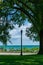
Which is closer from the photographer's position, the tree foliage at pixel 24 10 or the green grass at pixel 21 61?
the green grass at pixel 21 61

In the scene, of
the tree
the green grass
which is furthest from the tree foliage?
the green grass

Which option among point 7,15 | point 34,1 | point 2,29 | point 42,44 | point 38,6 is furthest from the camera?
point 2,29

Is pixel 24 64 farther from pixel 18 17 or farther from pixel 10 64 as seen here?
pixel 18 17

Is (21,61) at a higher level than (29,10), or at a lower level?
lower

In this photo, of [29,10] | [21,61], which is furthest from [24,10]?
[21,61]

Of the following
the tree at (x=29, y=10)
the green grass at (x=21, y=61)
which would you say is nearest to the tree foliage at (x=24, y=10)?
the tree at (x=29, y=10)

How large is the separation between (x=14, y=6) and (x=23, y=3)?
2.81ft

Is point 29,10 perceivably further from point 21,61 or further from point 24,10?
point 21,61

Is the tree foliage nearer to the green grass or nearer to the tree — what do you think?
the tree

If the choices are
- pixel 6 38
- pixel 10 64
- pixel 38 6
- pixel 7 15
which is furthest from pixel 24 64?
pixel 6 38

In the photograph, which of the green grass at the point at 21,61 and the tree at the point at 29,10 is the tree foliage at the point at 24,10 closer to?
the tree at the point at 29,10

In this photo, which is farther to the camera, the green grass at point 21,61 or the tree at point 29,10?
the tree at point 29,10

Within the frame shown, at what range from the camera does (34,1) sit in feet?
65.5

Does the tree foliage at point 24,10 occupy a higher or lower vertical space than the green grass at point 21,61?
higher
